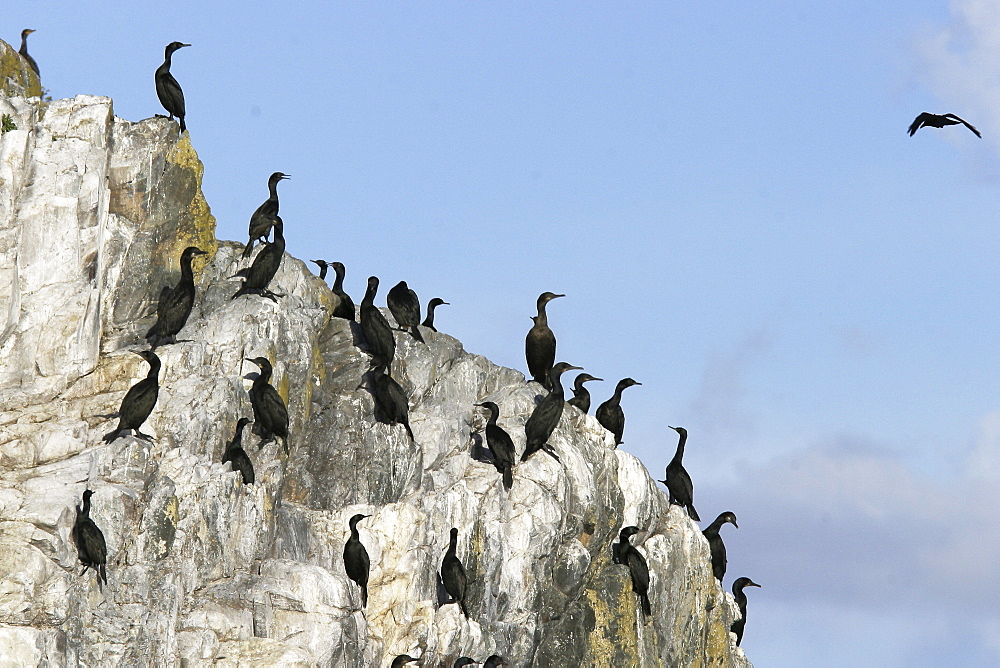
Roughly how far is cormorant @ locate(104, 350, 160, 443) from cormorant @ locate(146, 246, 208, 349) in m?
2.00

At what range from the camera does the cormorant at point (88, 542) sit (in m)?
21.5

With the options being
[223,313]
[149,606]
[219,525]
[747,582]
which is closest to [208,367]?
[223,313]

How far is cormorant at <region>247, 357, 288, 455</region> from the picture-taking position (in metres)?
25.1

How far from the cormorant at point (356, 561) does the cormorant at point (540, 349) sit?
21.6 feet

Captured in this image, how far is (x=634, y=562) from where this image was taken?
28.2m

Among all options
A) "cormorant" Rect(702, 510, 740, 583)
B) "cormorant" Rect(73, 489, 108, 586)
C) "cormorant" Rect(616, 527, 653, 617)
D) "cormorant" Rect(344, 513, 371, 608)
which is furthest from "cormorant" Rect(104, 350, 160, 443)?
"cormorant" Rect(702, 510, 740, 583)

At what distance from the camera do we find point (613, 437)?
30.5m

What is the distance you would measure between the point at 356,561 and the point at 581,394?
27.9 ft

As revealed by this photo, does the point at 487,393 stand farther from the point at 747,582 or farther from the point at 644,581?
the point at 747,582

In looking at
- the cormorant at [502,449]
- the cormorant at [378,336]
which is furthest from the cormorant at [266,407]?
the cormorant at [502,449]

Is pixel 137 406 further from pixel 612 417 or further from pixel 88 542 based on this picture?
pixel 612 417

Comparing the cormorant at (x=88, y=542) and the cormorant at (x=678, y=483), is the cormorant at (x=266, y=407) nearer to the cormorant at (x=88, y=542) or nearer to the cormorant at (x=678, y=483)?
the cormorant at (x=88, y=542)

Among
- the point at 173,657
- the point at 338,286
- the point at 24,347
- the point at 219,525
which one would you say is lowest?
the point at 173,657

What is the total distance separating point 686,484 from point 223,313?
10.3 meters
